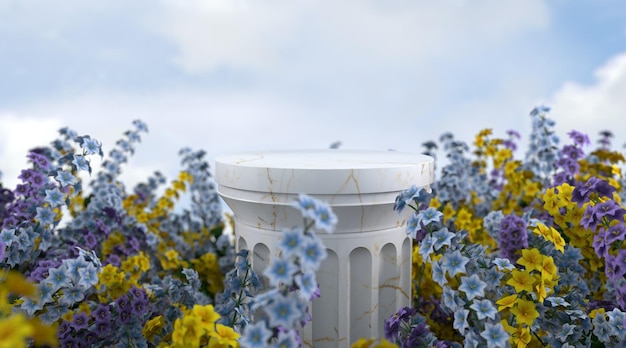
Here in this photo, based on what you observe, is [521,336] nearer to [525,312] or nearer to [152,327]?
[525,312]

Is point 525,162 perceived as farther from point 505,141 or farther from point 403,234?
point 403,234

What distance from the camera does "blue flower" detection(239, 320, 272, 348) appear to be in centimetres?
132

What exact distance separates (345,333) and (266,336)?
790mm

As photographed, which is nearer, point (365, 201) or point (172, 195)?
point (365, 201)

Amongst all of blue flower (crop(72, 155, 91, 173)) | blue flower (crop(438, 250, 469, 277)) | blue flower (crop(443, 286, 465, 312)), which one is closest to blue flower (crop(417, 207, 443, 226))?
blue flower (crop(438, 250, 469, 277))

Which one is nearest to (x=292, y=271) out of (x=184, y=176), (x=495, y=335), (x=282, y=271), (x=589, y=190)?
(x=282, y=271)

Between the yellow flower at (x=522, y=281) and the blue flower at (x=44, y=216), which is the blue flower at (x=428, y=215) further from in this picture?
the blue flower at (x=44, y=216)

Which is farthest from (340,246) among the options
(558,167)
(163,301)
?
(558,167)

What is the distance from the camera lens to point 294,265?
49.3 inches

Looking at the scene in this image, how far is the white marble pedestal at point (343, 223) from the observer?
1881 millimetres

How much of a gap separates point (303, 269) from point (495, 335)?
79 centimetres

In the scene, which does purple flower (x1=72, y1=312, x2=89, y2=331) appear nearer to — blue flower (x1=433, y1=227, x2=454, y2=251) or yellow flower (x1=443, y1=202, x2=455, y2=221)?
blue flower (x1=433, y1=227, x2=454, y2=251)

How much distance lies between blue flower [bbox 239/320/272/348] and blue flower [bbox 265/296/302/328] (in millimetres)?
61

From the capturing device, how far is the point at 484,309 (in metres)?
1.75
